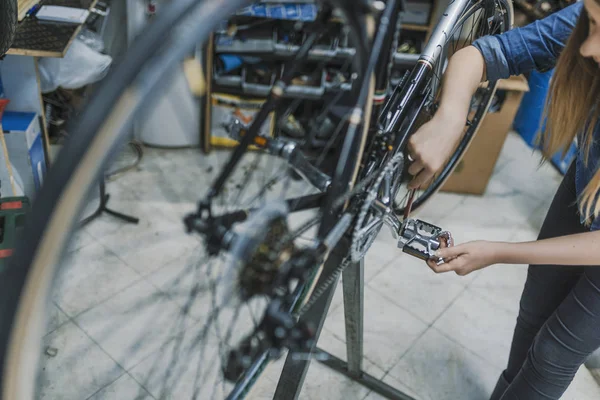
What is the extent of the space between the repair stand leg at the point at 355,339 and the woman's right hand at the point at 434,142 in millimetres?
368

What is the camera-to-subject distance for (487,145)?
2285 mm

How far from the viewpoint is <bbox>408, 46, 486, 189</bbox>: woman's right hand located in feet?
2.80

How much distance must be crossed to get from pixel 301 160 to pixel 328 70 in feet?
5.57

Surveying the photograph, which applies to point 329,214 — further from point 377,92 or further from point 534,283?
point 534,283

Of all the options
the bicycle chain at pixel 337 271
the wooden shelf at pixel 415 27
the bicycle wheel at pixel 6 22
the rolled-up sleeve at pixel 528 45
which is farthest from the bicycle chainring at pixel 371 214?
the wooden shelf at pixel 415 27

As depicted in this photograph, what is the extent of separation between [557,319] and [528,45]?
0.54 meters

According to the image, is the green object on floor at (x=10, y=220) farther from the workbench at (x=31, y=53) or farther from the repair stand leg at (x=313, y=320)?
the repair stand leg at (x=313, y=320)

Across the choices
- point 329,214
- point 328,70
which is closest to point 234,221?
point 329,214

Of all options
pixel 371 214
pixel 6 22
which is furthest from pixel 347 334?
pixel 6 22

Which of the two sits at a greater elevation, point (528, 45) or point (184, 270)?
point (528, 45)

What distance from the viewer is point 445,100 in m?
0.91

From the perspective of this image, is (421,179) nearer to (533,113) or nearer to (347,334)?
(347,334)

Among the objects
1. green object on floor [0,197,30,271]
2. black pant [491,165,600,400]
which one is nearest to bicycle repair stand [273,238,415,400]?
black pant [491,165,600,400]

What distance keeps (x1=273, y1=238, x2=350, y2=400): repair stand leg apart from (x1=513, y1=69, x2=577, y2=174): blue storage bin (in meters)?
2.04
